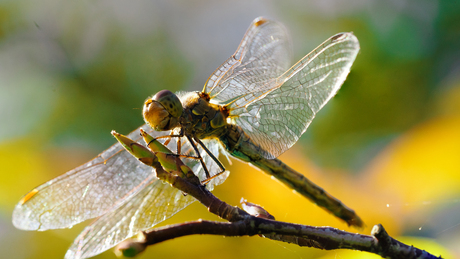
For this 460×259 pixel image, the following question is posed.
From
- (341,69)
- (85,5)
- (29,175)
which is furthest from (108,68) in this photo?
(341,69)

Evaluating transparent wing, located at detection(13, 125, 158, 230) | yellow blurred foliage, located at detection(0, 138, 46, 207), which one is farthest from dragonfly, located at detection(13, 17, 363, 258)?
yellow blurred foliage, located at detection(0, 138, 46, 207)

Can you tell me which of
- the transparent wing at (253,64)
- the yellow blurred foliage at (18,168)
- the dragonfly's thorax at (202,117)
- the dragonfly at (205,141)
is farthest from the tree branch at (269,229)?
the yellow blurred foliage at (18,168)

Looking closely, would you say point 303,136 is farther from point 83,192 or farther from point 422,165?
point 83,192

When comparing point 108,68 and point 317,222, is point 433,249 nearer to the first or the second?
point 317,222

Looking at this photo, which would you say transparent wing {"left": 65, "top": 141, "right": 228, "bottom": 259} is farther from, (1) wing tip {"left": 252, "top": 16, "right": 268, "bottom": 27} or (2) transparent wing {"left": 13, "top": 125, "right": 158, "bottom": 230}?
(1) wing tip {"left": 252, "top": 16, "right": 268, "bottom": 27}

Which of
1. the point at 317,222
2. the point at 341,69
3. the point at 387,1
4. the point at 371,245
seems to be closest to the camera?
the point at 371,245

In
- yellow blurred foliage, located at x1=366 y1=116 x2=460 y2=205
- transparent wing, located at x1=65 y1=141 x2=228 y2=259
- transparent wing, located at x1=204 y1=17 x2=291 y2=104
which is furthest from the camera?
yellow blurred foliage, located at x1=366 y1=116 x2=460 y2=205

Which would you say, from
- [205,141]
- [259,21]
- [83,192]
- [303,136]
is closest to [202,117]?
[205,141]
